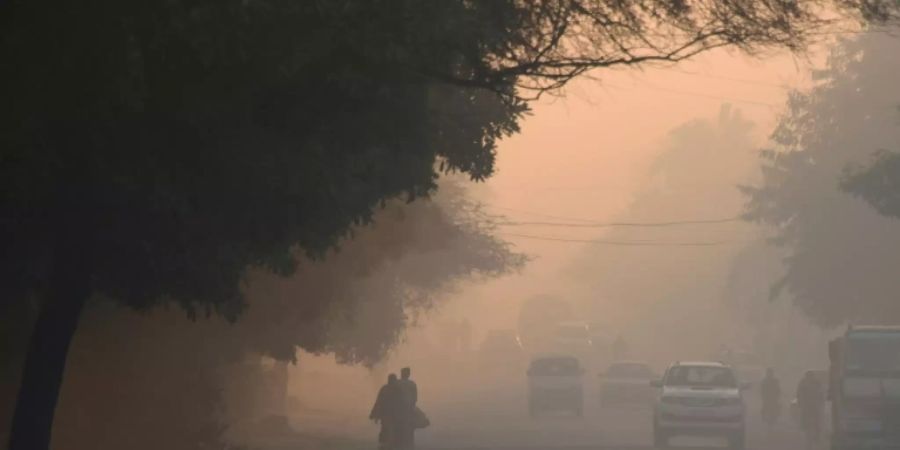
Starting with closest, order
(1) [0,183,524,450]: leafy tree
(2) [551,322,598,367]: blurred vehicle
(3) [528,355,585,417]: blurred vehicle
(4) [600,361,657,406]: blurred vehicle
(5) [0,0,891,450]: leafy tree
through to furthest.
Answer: (5) [0,0,891,450]: leafy tree < (1) [0,183,524,450]: leafy tree < (3) [528,355,585,417]: blurred vehicle < (4) [600,361,657,406]: blurred vehicle < (2) [551,322,598,367]: blurred vehicle

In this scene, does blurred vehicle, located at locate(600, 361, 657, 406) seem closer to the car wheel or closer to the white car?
the white car

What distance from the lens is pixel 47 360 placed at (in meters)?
15.9

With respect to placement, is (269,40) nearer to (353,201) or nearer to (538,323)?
(353,201)

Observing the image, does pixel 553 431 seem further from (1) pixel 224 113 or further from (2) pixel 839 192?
(1) pixel 224 113

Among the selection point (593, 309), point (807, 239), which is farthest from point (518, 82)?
point (593, 309)

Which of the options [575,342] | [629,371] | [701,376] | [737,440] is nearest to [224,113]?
[737,440]

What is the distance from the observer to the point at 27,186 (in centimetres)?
1370

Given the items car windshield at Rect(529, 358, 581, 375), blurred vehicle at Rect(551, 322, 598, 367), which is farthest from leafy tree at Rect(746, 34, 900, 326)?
blurred vehicle at Rect(551, 322, 598, 367)

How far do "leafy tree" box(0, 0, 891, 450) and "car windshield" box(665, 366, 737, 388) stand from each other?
22.6 meters

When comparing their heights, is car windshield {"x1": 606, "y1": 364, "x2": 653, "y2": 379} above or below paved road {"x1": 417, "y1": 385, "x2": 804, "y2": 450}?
above

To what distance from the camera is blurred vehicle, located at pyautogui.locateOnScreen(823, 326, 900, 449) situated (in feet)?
102

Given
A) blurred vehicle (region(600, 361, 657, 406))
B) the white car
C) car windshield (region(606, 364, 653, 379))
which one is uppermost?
car windshield (region(606, 364, 653, 379))

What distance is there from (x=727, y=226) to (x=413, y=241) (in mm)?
116464

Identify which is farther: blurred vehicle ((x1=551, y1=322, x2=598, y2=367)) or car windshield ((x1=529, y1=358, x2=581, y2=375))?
blurred vehicle ((x1=551, y1=322, x2=598, y2=367))
